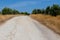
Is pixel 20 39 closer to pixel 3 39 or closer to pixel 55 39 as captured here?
pixel 3 39

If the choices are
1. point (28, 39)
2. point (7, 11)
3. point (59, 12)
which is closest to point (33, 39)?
point (28, 39)

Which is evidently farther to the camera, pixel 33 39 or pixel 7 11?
pixel 7 11

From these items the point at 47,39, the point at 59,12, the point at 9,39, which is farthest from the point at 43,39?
the point at 59,12

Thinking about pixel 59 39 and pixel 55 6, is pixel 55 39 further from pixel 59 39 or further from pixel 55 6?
pixel 55 6

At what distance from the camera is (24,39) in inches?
437

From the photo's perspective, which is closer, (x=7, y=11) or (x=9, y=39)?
(x=9, y=39)

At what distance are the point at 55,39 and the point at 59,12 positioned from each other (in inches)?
2329

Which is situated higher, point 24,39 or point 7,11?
point 24,39

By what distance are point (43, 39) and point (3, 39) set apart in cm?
233

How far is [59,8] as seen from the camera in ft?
247

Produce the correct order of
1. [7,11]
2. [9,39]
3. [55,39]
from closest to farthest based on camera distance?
[9,39], [55,39], [7,11]

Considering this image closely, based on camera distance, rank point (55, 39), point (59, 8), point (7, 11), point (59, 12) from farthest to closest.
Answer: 1. point (7, 11)
2. point (59, 8)
3. point (59, 12)
4. point (55, 39)

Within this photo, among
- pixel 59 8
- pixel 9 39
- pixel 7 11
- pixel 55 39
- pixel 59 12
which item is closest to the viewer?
pixel 9 39

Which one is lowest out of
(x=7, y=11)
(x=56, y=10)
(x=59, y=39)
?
(x=7, y=11)
